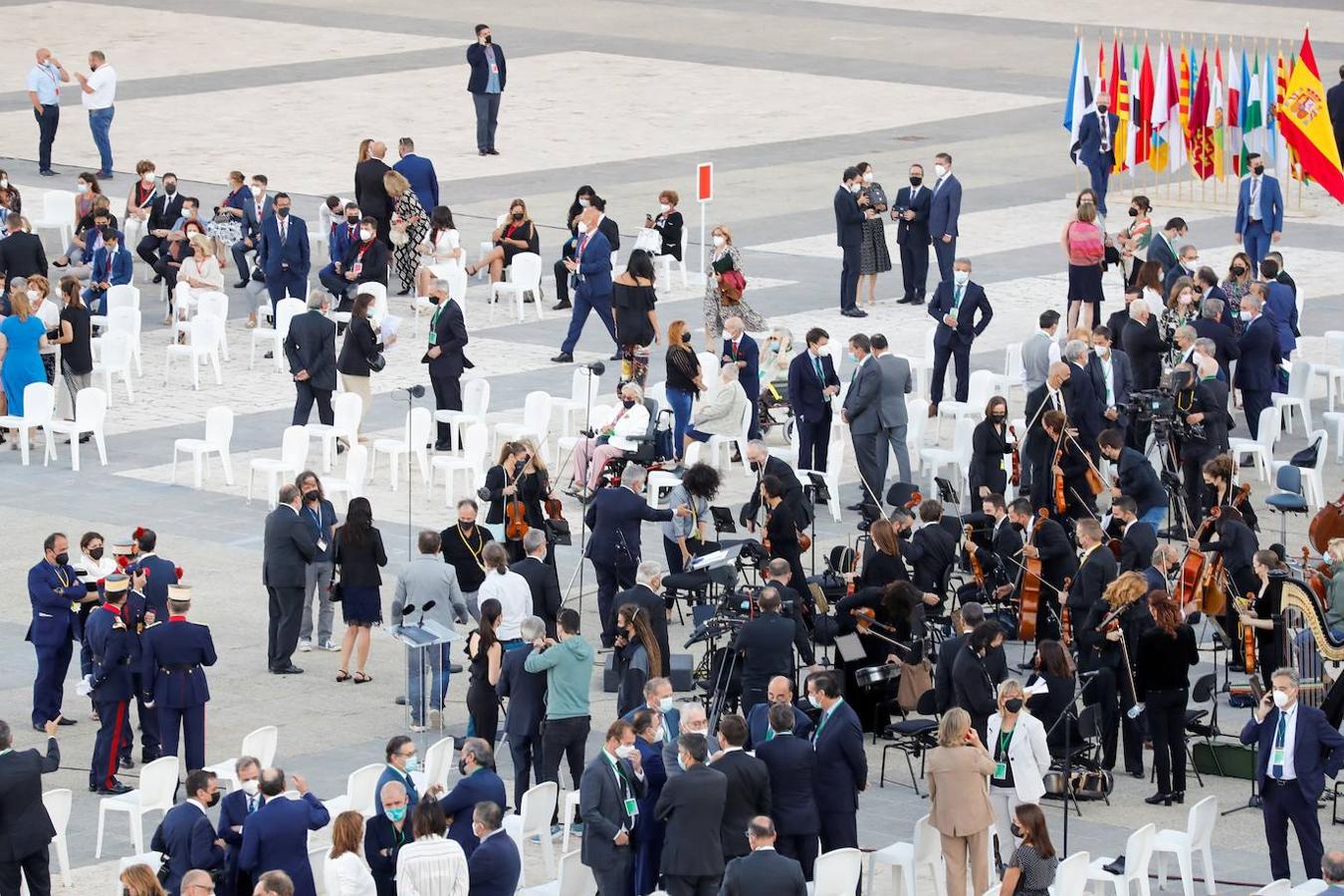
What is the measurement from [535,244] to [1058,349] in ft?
27.3

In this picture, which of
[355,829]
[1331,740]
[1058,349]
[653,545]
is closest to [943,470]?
[1058,349]

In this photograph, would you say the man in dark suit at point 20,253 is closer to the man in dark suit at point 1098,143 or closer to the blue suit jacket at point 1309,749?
the man in dark suit at point 1098,143

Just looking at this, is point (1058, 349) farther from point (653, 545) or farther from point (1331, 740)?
point (1331, 740)

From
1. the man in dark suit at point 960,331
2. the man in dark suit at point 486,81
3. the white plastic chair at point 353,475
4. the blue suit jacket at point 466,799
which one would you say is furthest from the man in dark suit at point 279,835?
the man in dark suit at point 486,81

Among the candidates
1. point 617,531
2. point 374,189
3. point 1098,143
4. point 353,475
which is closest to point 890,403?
point 617,531

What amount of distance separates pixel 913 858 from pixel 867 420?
26.5 ft

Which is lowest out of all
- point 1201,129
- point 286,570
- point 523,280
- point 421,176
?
point 286,570

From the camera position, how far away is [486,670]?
53.8ft

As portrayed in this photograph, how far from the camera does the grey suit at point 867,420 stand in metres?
21.8

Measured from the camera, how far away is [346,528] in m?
18.0

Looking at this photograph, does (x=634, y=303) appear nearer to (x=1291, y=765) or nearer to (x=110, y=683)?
(x=110, y=683)

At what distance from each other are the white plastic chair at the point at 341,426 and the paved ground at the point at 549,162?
479 millimetres

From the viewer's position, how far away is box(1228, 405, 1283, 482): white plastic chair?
22844 mm

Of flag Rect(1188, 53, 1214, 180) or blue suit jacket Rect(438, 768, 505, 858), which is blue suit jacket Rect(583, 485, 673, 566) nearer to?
blue suit jacket Rect(438, 768, 505, 858)
